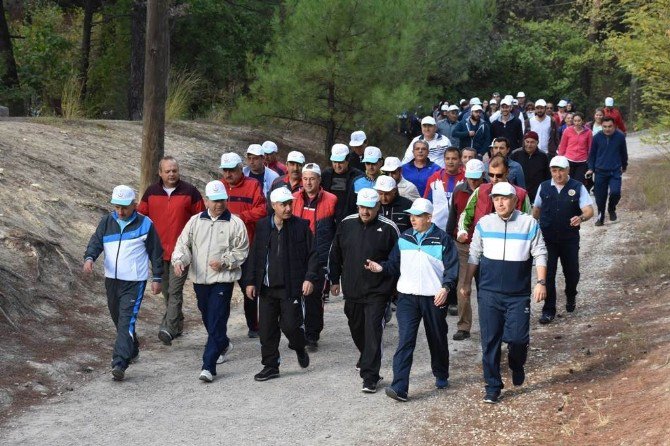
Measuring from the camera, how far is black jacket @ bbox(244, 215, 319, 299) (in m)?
9.66

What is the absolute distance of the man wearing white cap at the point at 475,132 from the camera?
60.1 ft

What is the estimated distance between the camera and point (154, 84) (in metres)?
13.5

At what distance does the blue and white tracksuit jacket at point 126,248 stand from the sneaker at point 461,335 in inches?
126

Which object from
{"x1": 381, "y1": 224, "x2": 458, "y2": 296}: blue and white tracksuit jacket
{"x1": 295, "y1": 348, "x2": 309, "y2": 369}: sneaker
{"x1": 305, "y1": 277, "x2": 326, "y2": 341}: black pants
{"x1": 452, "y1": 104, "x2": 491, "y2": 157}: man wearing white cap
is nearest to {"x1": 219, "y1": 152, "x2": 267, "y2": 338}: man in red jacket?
{"x1": 305, "y1": 277, "x2": 326, "y2": 341}: black pants

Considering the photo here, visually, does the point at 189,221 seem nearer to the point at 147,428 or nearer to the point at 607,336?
the point at 147,428

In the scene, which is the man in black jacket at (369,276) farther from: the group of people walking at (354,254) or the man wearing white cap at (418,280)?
the man wearing white cap at (418,280)

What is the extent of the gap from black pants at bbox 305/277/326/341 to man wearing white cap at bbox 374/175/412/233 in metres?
0.95

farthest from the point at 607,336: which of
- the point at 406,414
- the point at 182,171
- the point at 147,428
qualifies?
the point at 182,171

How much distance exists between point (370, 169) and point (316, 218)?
1067mm

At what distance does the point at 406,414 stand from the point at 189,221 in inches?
111

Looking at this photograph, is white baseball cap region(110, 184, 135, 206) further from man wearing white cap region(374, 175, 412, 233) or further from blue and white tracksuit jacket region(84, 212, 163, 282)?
man wearing white cap region(374, 175, 412, 233)

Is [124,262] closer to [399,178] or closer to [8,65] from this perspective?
[399,178]

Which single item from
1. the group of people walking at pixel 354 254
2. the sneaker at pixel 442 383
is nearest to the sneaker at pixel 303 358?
the group of people walking at pixel 354 254

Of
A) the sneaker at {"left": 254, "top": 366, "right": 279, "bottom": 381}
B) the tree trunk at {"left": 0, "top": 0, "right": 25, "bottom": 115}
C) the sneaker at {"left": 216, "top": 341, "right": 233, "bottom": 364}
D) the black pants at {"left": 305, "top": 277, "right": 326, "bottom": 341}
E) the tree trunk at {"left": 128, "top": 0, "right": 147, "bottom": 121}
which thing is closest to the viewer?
the sneaker at {"left": 254, "top": 366, "right": 279, "bottom": 381}
